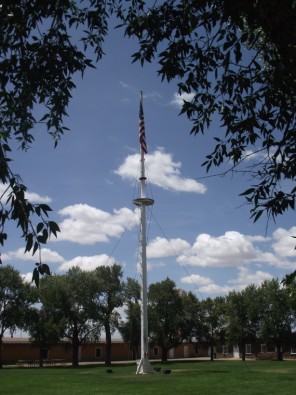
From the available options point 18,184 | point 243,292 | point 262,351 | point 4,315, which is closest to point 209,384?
point 18,184

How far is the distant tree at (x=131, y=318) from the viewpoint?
212 ft

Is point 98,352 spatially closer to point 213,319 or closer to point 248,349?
point 213,319

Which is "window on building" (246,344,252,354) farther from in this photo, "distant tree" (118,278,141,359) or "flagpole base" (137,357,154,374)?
"flagpole base" (137,357,154,374)

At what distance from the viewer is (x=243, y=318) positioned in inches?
2798

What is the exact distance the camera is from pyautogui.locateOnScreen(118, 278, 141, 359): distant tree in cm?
6450

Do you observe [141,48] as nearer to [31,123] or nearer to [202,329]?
[31,123]

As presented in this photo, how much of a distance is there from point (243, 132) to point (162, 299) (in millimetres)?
63282

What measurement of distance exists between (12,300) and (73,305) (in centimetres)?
782

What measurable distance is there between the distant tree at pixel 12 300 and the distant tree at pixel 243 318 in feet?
99.4

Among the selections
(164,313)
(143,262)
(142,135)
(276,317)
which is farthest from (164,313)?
(142,135)

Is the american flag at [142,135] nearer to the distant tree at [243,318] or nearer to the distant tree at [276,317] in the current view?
the distant tree at [276,317]

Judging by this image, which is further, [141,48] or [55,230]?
[141,48]

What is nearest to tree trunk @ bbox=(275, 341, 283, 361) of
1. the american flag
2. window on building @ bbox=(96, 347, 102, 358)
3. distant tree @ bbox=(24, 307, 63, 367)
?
window on building @ bbox=(96, 347, 102, 358)

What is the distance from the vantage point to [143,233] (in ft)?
117
